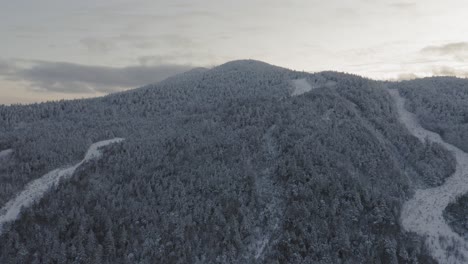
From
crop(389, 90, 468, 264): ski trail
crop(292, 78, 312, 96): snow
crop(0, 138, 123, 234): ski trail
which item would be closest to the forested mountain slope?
crop(0, 138, 123, 234): ski trail

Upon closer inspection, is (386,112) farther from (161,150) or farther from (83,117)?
(83,117)

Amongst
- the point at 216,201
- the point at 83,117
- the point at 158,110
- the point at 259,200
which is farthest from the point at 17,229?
the point at 158,110

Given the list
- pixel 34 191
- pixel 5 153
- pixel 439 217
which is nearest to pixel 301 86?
pixel 439 217

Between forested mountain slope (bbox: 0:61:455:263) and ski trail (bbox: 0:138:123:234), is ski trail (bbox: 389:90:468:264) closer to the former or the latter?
forested mountain slope (bbox: 0:61:455:263)

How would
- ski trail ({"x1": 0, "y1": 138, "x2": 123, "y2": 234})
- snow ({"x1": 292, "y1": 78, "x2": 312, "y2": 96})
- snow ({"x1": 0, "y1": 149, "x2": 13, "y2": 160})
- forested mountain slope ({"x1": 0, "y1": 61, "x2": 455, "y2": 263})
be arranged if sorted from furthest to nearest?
snow ({"x1": 292, "y1": 78, "x2": 312, "y2": 96}) < snow ({"x1": 0, "y1": 149, "x2": 13, "y2": 160}) < ski trail ({"x1": 0, "y1": 138, "x2": 123, "y2": 234}) < forested mountain slope ({"x1": 0, "y1": 61, "x2": 455, "y2": 263})

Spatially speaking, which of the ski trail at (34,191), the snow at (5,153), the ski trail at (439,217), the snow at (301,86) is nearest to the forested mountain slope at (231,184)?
the snow at (5,153)

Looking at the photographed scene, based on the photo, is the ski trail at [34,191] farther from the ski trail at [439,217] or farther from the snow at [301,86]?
the snow at [301,86]
